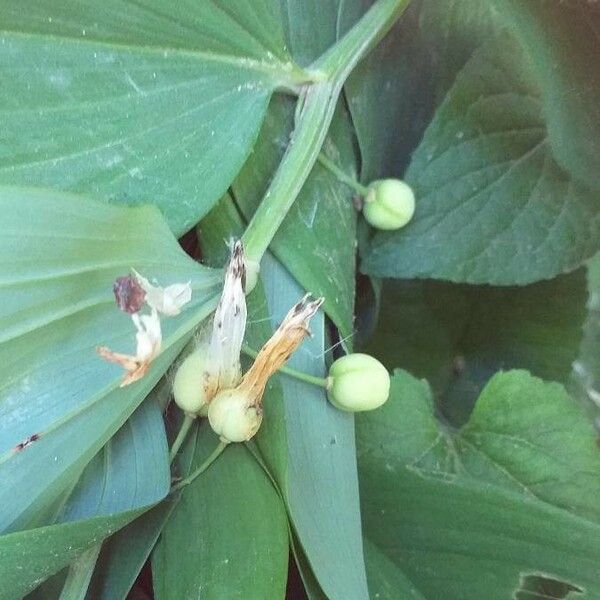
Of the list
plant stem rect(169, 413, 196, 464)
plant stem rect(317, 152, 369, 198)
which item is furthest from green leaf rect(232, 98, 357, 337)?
plant stem rect(169, 413, 196, 464)

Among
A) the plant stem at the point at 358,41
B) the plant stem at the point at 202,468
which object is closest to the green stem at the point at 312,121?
the plant stem at the point at 358,41

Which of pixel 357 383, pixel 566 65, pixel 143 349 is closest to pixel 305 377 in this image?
pixel 357 383

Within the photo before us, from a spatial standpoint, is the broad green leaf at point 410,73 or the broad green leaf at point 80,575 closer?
the broad green leaf at point 80,575

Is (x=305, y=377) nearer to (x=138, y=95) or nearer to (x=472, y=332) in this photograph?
(x=138, y=95)

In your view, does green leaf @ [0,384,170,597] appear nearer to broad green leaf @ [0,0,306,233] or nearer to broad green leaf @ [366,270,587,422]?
broad green leaf @ [0,0,306,233]

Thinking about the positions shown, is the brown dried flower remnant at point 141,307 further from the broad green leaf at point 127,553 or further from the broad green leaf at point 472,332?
the broad green leaf at point 472,332

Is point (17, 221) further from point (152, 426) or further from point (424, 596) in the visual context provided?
point (424, 596)

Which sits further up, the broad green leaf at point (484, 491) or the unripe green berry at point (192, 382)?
the unripe green berry at point (192, 382)
